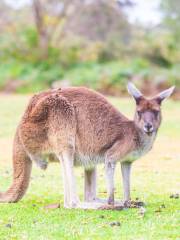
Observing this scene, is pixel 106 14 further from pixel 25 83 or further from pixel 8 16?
pixel 25 83

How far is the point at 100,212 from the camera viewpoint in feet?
20.8

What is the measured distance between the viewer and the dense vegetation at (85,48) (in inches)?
974

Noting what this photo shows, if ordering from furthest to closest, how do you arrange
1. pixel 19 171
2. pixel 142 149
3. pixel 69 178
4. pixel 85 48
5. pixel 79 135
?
1. pixel 85 48
2. pixel 19 171
3. pixel 79 135
4. pixel 142 149
5. pixel 69 178

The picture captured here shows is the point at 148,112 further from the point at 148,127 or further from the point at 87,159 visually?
the point at 87,159

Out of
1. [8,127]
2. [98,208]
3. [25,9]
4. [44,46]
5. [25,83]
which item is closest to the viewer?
[98,208]

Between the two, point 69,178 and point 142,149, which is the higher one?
point 142,149

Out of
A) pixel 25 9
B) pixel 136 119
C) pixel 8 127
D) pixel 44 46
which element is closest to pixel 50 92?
pixel 136 119

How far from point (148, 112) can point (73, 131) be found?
30.7 inches

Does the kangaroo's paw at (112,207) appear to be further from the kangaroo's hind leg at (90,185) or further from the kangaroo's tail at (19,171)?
the kangaroo's tail at (19,171)

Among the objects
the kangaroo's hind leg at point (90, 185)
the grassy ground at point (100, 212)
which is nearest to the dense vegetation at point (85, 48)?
the grassy ground at point (100, 212)

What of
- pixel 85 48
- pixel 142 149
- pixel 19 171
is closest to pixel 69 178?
pixel 19 171

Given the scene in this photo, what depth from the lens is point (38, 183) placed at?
880 cm

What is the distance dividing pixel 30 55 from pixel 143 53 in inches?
188

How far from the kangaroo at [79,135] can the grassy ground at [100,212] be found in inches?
13.6
